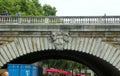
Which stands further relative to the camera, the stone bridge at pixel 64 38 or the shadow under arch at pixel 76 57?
the shadow under arch at pixel 76 57

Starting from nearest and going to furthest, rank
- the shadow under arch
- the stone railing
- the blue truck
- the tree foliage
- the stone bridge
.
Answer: the blue truck < the stone bridge < the stone railing < the shadow under arch < the tree foliage

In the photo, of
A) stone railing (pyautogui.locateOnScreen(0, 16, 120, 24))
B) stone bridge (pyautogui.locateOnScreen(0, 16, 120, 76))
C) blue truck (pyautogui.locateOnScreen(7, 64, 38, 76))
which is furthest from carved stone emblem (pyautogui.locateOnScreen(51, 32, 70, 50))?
blue truck (pyautogui.locateOnScreen(7, 64, 38, 76))

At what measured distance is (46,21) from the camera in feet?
129

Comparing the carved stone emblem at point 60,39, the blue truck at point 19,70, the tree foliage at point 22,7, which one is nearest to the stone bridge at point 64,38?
the carved stone emblem at point 60,39

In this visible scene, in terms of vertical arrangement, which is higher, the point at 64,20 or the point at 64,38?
the point at 64,20

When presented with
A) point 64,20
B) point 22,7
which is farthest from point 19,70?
point 22,7

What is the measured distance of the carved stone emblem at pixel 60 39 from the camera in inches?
1523

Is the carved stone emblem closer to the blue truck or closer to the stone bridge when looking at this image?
the stone bridge

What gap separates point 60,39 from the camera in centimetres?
3872

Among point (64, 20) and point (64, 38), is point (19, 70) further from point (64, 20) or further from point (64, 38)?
point (64, 20)

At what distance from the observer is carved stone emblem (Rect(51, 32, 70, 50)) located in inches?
1523

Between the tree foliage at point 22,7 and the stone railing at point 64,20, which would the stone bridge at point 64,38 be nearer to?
the stone railing at point 64,20

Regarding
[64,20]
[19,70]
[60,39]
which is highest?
[64,20]

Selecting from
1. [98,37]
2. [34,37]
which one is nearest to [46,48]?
[34,37]
